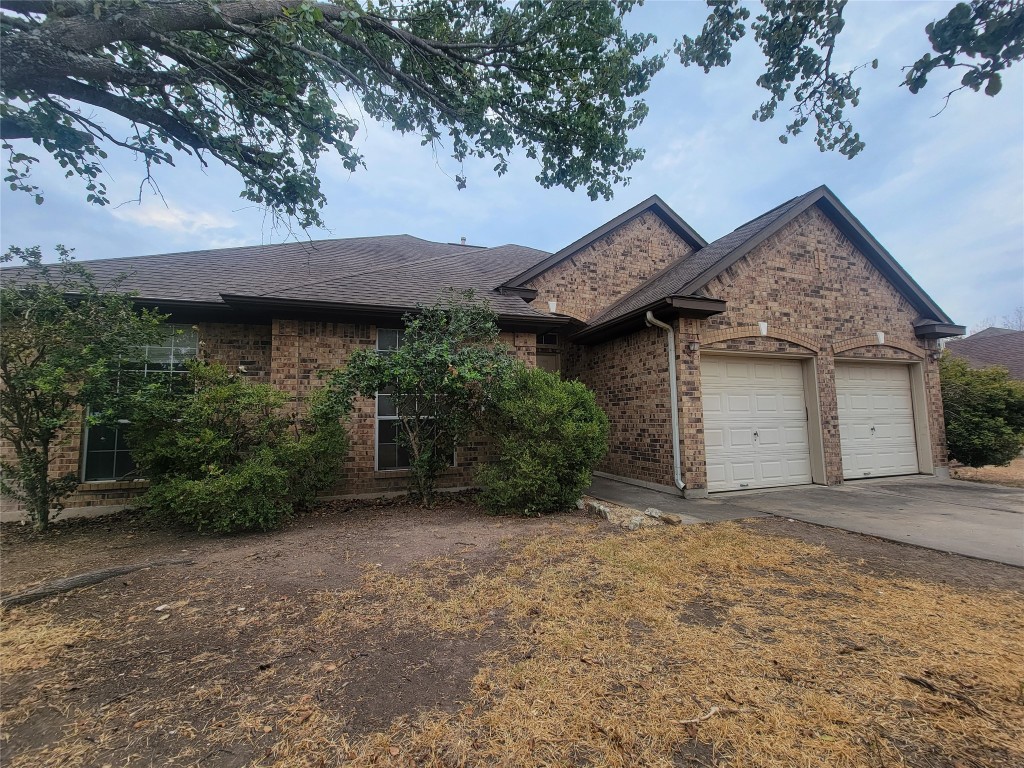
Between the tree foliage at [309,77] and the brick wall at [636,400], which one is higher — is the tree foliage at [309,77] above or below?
above

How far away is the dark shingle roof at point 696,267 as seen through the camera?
8398 mm

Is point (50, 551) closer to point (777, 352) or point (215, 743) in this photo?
point (215, 743)

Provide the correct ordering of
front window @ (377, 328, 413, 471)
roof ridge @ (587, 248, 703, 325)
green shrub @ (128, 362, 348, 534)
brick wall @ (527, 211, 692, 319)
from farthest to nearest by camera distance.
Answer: roof ridge @ (587, 248, 703, 325) < brick wall @ (527, 211, 692, 319) < front window @ (377, 328, 413, 471) < green shrub @ (128, 362, 348, 534)

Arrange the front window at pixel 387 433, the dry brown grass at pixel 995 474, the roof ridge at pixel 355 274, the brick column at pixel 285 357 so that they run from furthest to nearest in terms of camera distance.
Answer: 1. the dry brown grass at pixel 995 474
2. the front window at pixel 387 433
3. the roof ridge at pixel 355 274
4. the brick column at pixel 285 357

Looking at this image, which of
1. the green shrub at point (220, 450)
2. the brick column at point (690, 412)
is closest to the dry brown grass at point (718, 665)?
the green shrub at point (220, 450)

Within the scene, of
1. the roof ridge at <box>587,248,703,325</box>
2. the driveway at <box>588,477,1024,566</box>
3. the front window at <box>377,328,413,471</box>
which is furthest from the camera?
the roof ridge at <box>587,248,703,325</box>

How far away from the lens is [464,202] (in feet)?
21.8

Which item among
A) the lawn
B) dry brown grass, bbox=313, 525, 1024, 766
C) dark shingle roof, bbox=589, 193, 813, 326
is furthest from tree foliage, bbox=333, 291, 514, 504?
dark shingle roof, bbox=589, 193, 813, 326

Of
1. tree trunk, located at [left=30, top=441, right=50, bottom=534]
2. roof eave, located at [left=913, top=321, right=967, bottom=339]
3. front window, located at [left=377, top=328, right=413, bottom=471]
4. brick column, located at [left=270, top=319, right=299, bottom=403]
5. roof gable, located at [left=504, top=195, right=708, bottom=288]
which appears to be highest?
roof gable, located at [left=504, top=195, right=708, bottom=288]

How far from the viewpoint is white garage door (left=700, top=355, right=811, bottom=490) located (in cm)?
818

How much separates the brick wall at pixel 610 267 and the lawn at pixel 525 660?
23.9ft

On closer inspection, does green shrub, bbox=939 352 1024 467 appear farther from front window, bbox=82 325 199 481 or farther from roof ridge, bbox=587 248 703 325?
front window, bbox=82 325 199 481

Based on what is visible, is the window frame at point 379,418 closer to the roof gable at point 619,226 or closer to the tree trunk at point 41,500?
the roof gable at point 619,226

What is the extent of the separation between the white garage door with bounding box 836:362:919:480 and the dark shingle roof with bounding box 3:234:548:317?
700 cm
